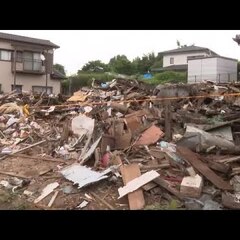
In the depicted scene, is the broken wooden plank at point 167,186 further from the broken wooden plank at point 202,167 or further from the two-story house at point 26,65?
the two-story house at point 26,65

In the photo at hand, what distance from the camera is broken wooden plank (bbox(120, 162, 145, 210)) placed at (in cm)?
587

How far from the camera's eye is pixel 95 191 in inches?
253

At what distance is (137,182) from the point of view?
6.25 metres

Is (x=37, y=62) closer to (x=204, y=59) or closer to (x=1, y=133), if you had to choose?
(x=204, y=59)

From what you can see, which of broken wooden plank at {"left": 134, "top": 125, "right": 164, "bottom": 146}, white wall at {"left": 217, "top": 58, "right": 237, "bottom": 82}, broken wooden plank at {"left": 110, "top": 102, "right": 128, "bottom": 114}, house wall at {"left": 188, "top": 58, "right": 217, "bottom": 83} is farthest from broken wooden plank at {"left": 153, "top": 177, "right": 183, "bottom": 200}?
house wall at {"left": 188, "top": 58, "right": 217, "bottom": 83}

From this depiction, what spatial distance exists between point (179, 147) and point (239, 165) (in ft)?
3.54

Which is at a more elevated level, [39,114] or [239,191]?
[39,114]

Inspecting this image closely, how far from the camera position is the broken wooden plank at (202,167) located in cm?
618

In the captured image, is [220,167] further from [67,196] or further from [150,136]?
[67,196]

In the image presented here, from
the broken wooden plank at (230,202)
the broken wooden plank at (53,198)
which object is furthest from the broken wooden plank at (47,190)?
the broken wooden plank at (230,202)

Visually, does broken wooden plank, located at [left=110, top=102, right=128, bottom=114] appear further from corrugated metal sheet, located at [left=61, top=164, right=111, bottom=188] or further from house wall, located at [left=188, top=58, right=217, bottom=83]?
house wall, located at [left=188, top=58, right=217, bottom=83]

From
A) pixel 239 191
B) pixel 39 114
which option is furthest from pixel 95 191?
pixel 39 114

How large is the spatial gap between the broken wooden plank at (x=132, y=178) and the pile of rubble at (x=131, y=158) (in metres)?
0.02

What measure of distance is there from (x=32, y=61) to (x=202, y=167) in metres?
29.5
